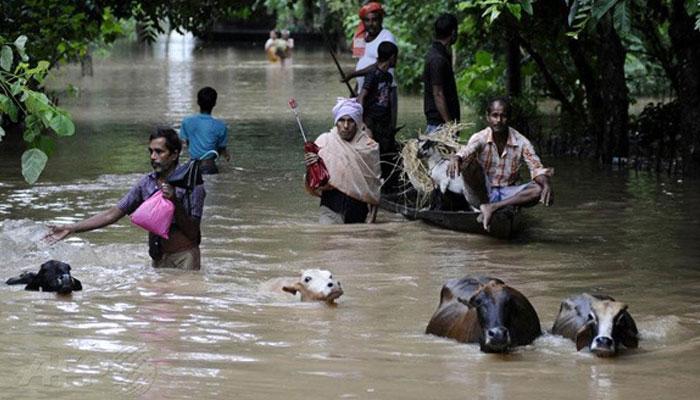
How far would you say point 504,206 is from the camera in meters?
11.4

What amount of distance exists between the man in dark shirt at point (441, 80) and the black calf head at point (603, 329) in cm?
561

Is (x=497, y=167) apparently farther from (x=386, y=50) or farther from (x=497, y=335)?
(x=497, y=335)

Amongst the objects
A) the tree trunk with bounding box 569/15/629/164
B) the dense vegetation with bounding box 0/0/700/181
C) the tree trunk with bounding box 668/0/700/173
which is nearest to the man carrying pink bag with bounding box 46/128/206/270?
the dense vegetation with bounding box 0/0/700/181

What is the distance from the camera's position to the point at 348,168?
12.1 m

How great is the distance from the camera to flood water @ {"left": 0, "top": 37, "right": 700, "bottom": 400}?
7.09 m

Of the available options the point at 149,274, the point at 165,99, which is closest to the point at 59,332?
the point at 149,274

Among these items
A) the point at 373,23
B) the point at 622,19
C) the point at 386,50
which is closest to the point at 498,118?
the point at 386,50

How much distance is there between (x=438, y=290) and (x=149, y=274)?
78.5 inches

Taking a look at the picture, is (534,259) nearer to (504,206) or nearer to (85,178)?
(504,206)

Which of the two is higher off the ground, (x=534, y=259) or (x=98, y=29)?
(x=98, y=29)

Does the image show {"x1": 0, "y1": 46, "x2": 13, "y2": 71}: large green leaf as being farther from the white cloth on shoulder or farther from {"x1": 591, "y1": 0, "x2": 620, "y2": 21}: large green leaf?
the white cloth on shoulder

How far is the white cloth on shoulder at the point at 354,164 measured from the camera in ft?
39.8

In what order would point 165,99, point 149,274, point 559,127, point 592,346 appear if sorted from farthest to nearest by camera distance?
1. point 165,99
2. point 559,127
3. point 149,274
4. point 592,346

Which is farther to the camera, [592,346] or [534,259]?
[534,259]
